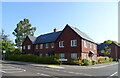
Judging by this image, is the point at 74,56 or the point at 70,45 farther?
the point at 70,45

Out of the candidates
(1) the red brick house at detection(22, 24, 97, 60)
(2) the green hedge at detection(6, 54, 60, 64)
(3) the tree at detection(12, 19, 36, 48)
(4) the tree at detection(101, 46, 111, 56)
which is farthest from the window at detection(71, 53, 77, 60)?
(3) the tree at detection(12, 19, 36, 48)

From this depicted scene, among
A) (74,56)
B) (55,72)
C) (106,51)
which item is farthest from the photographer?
(106,51)

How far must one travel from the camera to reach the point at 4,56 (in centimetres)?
4834

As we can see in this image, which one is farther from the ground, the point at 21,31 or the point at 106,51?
the point at 21,31

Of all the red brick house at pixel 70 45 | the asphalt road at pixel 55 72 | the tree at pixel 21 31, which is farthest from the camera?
the tree at pixel 21 31

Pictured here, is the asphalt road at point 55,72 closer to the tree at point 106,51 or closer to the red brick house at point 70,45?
the red brick house at point 70,45

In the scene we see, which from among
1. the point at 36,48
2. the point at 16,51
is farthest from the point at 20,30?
the point at 36,48

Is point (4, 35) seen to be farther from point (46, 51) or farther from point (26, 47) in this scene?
point (46, 51)

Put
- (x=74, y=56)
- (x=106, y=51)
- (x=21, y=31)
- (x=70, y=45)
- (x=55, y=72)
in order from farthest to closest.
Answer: (x=21, y=31) → (x=106, y=51) → (x=70, y=45) → (x=74, y=56) → (x=55, y=72)

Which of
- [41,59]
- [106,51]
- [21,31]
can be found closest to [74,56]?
[41,59]

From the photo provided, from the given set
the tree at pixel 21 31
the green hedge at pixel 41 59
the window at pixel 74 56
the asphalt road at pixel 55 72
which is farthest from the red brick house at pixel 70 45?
the tree at pixel 21 31

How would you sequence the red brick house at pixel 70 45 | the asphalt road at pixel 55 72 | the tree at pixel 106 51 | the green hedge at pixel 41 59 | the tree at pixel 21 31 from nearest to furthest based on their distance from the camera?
the asphalt road at pixel 55 72 → the green hedge at pixel 41 59 → the red brick house at pixel 70 45 → the tree at pixel 106 51 → the tree at pixel 21 31

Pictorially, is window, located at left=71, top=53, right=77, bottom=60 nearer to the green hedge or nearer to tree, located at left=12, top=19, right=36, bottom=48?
the green hedge

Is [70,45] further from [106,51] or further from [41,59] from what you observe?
[106,51]
